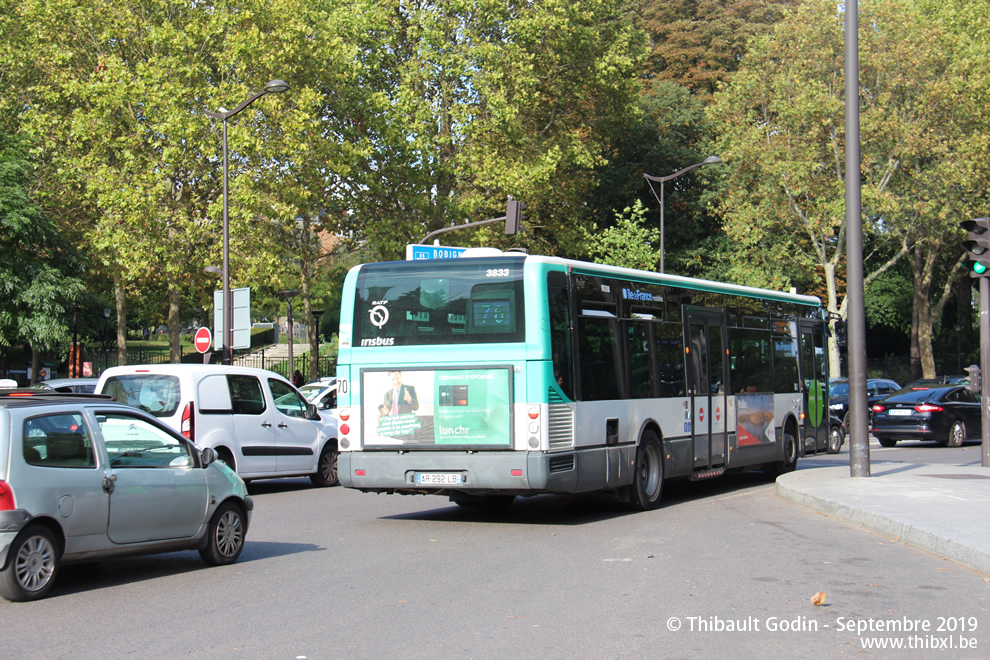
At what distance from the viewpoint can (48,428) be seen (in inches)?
316

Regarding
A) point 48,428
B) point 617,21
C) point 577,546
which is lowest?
point 577,546

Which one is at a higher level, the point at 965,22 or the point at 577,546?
the point at 965,22

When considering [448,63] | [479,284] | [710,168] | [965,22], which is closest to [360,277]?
[479,284]

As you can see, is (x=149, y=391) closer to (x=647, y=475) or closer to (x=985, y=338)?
(x=647, y=475)

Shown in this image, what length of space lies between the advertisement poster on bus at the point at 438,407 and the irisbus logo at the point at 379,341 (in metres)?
0.33

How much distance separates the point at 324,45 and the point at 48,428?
3001 cm

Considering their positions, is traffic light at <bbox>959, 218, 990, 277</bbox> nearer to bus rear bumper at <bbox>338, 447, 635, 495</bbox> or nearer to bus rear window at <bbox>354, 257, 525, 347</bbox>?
bus rear bumper at <bbox>338, 447, 635, 495</bbox>

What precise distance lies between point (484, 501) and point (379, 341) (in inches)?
124

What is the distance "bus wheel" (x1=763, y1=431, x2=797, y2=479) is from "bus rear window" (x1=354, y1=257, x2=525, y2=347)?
27.2 feet

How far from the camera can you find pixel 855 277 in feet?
52.3

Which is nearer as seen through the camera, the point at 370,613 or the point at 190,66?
the point at 370,613

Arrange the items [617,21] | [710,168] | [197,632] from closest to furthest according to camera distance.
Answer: [197,632], [617,21], [710,168]

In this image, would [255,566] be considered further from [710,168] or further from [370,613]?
→ [710,168]

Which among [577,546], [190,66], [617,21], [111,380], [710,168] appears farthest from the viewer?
[710,168]
